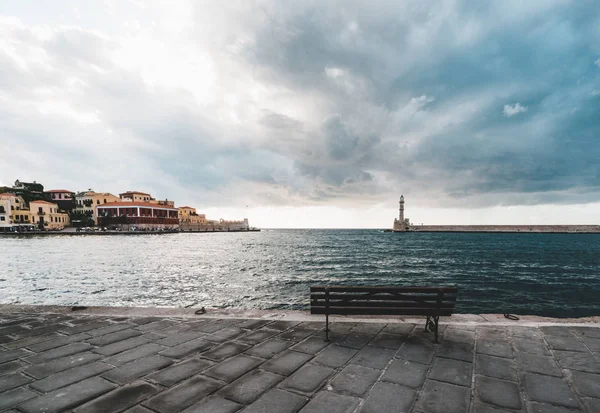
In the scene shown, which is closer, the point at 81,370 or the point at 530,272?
the point at 81,370

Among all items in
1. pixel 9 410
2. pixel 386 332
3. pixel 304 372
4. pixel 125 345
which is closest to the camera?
pixel 9 410

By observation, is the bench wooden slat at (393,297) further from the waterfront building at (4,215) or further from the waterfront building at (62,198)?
the waterfront building at (62,198)

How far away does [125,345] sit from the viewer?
5.20m

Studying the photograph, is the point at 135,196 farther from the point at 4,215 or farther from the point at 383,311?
the point at 383,311

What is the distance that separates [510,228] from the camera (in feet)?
492

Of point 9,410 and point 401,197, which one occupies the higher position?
point 401,197

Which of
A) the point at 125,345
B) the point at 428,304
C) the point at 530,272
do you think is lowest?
the point at 530,272

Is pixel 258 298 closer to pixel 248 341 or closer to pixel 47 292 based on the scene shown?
pixel 248 341

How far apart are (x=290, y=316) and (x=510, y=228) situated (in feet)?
606

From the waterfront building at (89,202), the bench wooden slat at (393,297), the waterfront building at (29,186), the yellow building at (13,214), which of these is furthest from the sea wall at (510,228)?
the waterfront building at (29,186)

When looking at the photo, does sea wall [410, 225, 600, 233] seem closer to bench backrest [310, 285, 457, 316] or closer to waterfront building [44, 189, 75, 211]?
waterfront building [44, 189, 75, 211]

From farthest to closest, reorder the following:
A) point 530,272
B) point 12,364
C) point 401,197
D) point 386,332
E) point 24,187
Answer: point 401,197 < point 24,187 < point 530,272 < point 386,332 < point 12,364

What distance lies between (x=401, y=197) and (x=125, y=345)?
14683cm

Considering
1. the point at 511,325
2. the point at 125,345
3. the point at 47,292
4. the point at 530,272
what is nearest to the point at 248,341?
the point at 125,345
